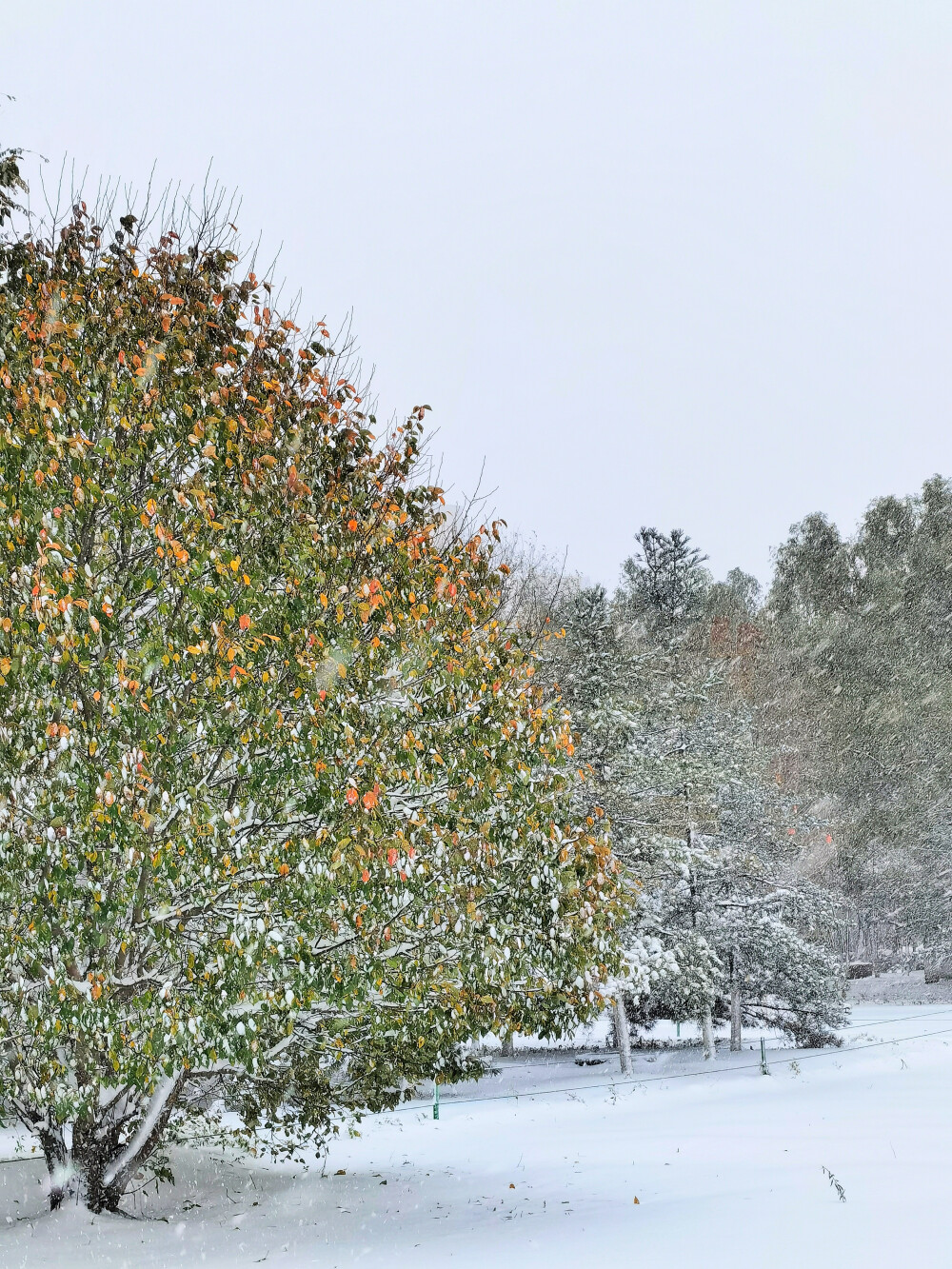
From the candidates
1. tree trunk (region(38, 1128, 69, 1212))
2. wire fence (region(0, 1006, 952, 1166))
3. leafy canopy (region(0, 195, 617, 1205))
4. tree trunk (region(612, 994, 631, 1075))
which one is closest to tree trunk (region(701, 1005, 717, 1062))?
wire fence (region(0, 1006, 952, 1166))

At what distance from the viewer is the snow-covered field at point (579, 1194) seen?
7.95m

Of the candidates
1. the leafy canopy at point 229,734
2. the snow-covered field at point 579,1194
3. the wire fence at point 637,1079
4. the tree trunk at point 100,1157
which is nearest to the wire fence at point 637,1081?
the wire fence at point 637,1079

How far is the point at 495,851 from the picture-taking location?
8625mm

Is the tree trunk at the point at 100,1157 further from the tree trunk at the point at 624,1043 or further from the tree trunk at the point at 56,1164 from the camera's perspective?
the tree trunk at the point at 624,1043

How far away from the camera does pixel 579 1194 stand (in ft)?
35.2

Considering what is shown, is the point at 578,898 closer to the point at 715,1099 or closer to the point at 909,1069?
the point at 715,1099

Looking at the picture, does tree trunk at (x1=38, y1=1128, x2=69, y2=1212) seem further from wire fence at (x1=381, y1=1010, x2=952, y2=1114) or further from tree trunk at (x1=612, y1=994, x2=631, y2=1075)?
tree trunk at (x1=612, y1=994, x2=631, y2=1075)

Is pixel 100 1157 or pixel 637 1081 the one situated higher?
pixel 100 1157

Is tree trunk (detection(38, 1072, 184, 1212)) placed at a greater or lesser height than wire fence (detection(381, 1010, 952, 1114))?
greater

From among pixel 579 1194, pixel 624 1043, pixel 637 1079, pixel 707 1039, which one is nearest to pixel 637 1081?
pixel 637 1079

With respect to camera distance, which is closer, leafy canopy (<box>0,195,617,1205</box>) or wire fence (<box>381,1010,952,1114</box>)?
leafy canopy (<box>0,195,617,1205</box>)

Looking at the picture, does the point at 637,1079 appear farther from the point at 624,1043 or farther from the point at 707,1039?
the point at 707,1039

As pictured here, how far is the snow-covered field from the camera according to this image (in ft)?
Answer: 26.1

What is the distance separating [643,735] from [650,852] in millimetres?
2391
